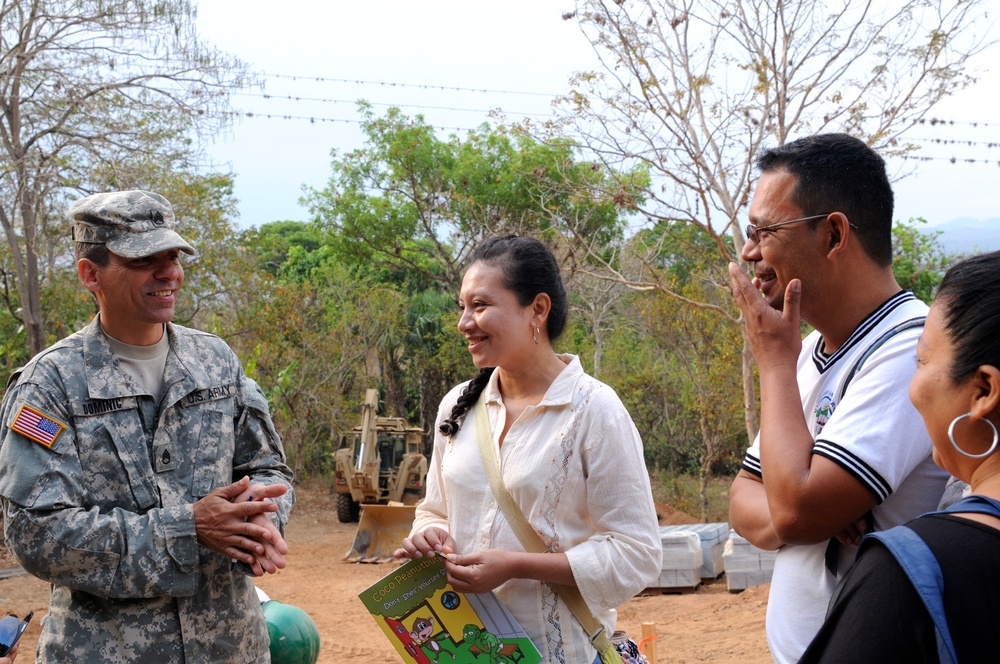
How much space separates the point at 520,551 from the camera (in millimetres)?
2604

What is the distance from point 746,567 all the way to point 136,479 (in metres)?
8.15

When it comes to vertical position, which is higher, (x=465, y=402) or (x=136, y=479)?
(x=465, y=402)

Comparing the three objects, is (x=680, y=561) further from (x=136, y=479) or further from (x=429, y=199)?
(x=429, y=199)

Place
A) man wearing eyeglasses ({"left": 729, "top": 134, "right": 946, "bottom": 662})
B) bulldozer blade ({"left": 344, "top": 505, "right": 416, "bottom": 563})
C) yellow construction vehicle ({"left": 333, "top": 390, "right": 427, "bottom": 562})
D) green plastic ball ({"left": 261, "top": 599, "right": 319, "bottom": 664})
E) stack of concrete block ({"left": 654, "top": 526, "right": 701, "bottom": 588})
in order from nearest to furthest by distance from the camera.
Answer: man wearing eyeglasses ({"left": 729, "top": 134, "right": 946, "bottom": 662}) → green plastic ball ({"left": 261, "top": 599, "right": 319, "bottom": 664}) → stack of concrete block ({"left": 654, "top": 526, "right": 701, "bottom": 588}) → bulldozer blade ({"left": 344, "top": 505, "right": 416, "bottom": 563}) → yellow construction vehicle ({"left": 333, "top": 390, "right": 427, "bottom": 562})

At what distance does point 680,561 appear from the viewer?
10.1m

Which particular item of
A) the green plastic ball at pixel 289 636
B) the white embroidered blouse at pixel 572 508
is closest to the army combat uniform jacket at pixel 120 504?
the white embroidered blouse at pixel 572 508

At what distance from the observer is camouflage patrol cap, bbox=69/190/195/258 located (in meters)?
2.83

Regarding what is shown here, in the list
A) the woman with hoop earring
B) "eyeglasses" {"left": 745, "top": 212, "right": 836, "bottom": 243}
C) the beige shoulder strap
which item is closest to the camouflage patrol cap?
the beige shoulder strap

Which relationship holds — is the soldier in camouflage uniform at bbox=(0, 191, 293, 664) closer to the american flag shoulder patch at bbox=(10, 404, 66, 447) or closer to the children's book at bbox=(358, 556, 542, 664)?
the american flag shoulder patch at bbox=(10, 404, 66, 447)

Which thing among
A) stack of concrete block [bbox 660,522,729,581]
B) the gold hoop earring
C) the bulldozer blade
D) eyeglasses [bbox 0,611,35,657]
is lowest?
the bulldozer blade

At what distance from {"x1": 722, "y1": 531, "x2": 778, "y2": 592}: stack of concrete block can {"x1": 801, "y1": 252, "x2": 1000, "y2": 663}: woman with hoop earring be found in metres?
8.75

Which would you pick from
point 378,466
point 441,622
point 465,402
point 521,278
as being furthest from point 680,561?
point 441,622

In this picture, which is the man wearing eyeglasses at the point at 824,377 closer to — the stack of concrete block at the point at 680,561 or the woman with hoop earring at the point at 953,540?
the woman with hoop earring at the point at 953,540

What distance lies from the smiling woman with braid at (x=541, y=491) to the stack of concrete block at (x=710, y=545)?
8.05m
